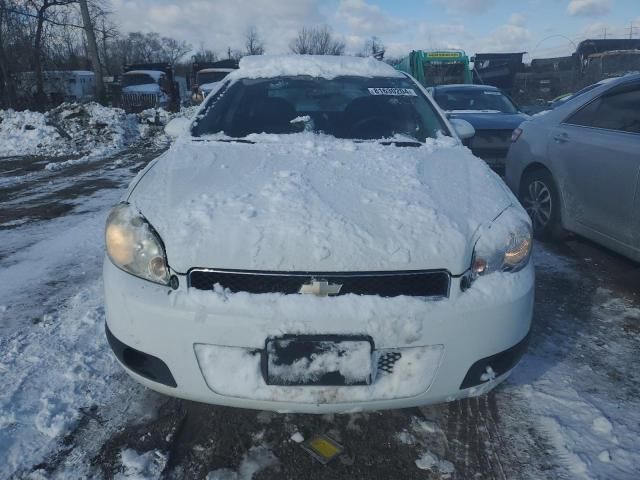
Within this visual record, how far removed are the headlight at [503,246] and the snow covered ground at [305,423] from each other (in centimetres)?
73

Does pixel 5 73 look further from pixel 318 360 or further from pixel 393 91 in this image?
pixel 318 360

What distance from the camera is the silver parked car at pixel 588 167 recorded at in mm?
3549

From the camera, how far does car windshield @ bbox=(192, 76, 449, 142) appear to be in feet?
10.4

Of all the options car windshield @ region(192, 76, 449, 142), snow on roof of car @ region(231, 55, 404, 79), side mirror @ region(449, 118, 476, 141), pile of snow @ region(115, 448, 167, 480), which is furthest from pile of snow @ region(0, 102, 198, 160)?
pile of snow @ region(115, 448, 167, 480)

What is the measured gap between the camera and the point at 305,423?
2180 millimetres

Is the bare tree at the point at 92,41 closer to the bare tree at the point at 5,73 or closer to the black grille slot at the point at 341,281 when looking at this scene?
the bare tree at the point at 5,73

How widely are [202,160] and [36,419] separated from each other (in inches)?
54.8

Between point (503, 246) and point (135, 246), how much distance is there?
1.46 metres

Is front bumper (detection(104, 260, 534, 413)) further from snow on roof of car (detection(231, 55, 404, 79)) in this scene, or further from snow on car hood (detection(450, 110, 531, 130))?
snow on car hood (detection(450, 110, 531, 130))

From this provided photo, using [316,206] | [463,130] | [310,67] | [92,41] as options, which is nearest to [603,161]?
[463,130]

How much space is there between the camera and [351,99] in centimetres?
343

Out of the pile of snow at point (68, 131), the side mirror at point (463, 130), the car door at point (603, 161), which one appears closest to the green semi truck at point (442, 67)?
the pile of snow at point (68, 131)

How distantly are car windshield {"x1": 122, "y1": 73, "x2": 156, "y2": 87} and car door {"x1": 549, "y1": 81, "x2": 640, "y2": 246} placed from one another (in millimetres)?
19947

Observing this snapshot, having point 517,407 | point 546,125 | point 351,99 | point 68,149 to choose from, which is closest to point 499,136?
point 546,125
